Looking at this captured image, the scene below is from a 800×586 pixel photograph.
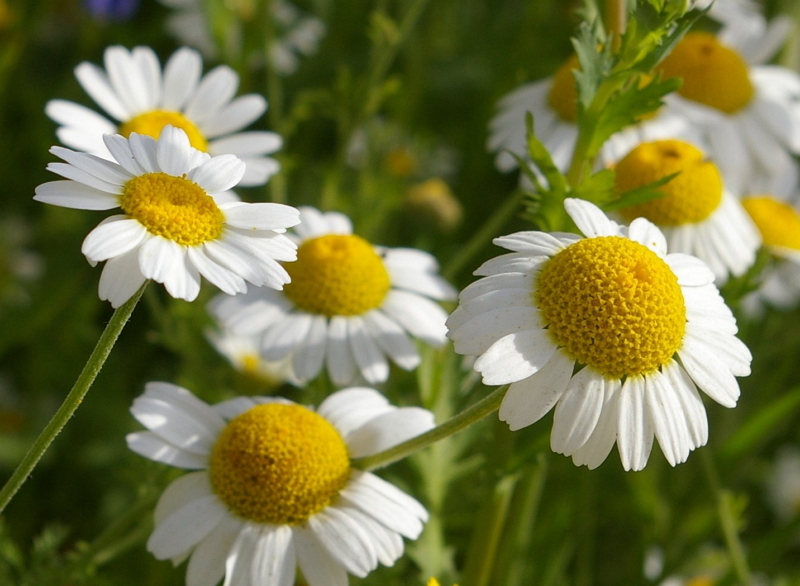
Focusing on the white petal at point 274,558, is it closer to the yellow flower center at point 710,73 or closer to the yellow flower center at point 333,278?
the yellow flower center at point 333,278

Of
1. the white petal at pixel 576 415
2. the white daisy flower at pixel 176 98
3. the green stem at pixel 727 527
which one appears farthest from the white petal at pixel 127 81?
the green stem at pixel 727 527

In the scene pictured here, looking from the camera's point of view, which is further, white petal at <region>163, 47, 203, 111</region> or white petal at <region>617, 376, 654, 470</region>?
white petal at <region>163, 47, 203, 111</region>

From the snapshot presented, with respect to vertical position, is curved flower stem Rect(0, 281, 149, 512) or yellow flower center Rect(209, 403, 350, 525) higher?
curved flower stem Rect(0, 281, 149, 512)

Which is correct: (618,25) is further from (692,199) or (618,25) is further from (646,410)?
(646,410)

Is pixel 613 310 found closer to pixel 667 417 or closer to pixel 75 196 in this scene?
pixel 667 417

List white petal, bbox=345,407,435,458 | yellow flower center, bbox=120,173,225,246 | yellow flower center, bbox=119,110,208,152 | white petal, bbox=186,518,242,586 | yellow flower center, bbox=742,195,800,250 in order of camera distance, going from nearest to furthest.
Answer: yellow flower center, bbox=120,173,225,246, white petal, bbox=186,518,242,586, white petal, bbox=345,407,435,458, yellow flower center, bbox=119,110,208,152, yellow flower center, bbox=742,195,800,250

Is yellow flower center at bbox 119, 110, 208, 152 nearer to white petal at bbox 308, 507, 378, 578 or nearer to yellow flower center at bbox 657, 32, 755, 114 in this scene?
white petal at bbox 308, 507, 378, 578

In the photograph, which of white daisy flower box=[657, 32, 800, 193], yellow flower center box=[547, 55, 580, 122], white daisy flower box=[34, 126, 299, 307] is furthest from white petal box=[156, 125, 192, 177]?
white daisy flower box=[657, 32, 800, 193]
